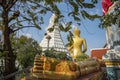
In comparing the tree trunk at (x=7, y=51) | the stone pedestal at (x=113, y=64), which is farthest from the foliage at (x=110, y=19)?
the tree trunk at (x=7, y=51)

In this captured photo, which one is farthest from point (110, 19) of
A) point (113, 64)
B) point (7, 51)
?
point (7, 51)

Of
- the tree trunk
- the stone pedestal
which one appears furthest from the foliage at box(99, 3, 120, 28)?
the tree trunk

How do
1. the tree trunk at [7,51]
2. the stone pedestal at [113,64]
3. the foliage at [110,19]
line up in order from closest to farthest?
the tree trunk at [7,51] → the foliage at [110,19] → the stone pedestal at [113,64]

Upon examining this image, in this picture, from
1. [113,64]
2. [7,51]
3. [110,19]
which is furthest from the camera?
[113,64]

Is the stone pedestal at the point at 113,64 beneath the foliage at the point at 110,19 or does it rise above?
beneath

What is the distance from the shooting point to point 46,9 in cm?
537

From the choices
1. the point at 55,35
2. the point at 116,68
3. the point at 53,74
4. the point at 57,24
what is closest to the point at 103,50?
the point at 116,68

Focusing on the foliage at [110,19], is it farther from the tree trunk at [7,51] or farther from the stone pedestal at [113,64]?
the tree trunk at [7,51]

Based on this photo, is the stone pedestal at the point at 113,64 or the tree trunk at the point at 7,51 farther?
the stone pedestal at the point at 113,64

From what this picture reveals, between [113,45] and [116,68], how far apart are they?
3.63ft

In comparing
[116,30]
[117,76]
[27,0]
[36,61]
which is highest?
[27,0]

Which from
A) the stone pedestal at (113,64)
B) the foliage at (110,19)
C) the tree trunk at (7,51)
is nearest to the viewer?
the tree trunk at (7,51)

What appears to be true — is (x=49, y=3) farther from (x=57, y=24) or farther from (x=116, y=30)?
(x=116, y=30)

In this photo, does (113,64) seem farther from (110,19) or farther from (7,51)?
(7,51)
